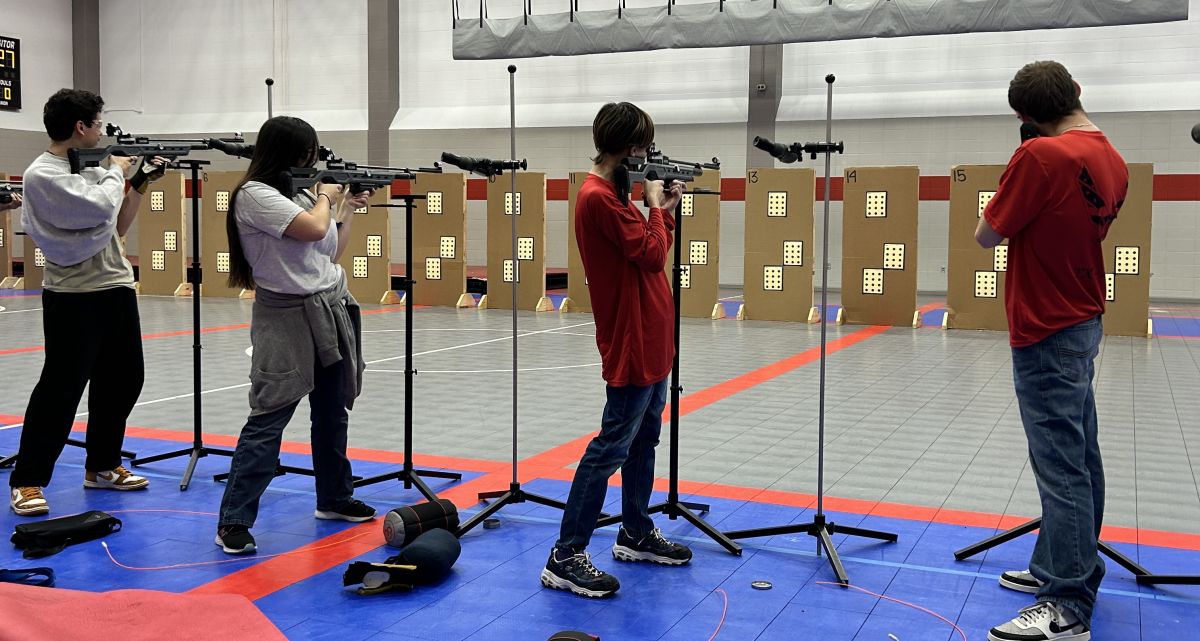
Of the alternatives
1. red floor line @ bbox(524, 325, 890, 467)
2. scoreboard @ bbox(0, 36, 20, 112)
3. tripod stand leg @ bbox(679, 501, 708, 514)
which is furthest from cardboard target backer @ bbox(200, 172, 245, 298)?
tripod stand leg @ bbox(679, 501, 708, 514)

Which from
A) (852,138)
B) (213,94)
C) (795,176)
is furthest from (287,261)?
(213,94)

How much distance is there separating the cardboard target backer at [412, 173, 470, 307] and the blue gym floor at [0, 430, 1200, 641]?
32.9ft

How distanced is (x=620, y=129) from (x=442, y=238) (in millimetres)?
11275

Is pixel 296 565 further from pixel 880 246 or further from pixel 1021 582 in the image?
pixel 880 246

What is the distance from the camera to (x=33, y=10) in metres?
18.9

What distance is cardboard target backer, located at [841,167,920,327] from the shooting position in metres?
12.2

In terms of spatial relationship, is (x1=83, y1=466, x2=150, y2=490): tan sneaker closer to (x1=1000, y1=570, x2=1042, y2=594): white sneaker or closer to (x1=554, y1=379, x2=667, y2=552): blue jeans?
(x1=554, y1=379, x2=667, y2=552): blue jeans

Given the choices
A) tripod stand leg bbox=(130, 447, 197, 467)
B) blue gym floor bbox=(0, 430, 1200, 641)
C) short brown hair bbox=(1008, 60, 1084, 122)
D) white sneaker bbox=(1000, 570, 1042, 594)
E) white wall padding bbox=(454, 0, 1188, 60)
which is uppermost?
white wall padding bbox=(454, 0, 1188, 60)

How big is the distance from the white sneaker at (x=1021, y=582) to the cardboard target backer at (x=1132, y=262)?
8.69m

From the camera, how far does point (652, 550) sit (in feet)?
12.2

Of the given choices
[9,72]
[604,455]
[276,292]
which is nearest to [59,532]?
[276,292]

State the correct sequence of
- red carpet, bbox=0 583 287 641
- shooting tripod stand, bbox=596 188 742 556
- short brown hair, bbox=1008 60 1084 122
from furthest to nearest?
shooting tripod stand, bbox=596 188 742 556, short brown hair, bbox=1008 60 1084 122, red carpet, bbox=0 583 287 641

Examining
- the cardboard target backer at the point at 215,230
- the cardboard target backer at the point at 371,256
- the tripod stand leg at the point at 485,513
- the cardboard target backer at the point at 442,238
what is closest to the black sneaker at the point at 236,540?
the tripod stand leg at the point at 485,513

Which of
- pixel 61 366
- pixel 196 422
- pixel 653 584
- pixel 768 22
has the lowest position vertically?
pixel 653 584
